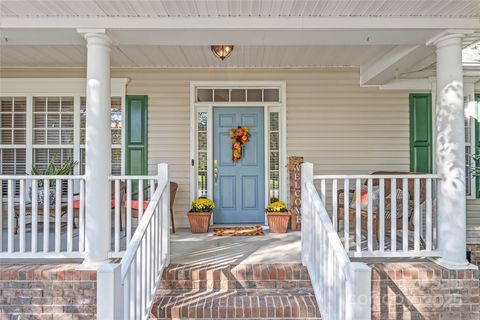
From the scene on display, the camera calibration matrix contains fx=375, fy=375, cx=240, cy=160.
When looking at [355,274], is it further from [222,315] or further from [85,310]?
[85,310]

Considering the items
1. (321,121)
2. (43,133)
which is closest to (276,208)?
(321,121)

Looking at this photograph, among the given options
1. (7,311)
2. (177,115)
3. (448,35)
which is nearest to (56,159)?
(177,115)

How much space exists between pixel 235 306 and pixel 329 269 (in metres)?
0.91

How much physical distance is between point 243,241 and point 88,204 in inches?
75.0

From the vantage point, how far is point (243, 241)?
456 cm

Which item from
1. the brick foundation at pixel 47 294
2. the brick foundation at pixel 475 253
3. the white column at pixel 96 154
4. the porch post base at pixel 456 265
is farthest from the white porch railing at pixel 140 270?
the brick foundation at pixel 475 253

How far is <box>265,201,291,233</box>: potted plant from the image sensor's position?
202 inches

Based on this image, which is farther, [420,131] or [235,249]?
[420,131]

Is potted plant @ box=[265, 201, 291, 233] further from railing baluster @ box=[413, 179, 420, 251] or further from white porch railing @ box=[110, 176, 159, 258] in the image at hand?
railing baluster @ box=[413, 179, 420, 251]

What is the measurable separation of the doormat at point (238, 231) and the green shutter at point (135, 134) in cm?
144

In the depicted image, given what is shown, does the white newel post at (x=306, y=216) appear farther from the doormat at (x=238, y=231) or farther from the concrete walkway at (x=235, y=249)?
the doormat at (x=238, y=231)

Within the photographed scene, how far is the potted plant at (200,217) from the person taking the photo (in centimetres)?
520

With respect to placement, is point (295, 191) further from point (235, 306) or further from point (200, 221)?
point (235, 306)

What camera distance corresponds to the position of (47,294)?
338cm
